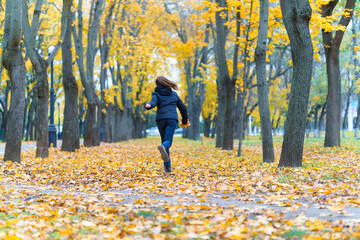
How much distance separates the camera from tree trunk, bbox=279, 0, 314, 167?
31.8ft

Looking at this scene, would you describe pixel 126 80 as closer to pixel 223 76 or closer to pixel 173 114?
pixel 223 76

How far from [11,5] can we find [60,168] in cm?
438

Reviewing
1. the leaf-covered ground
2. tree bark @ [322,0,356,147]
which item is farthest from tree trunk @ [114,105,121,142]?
the leaf-covered ground

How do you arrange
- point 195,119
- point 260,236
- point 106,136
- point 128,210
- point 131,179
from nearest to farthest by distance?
point 260,236 < point 128,210 < point 131,179 < point 106,136 < point 195,119

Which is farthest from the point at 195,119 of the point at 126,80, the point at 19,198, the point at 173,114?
the point at 19,198

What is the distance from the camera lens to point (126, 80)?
103 ft

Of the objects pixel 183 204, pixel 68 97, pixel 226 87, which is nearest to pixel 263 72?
pixel 226 87

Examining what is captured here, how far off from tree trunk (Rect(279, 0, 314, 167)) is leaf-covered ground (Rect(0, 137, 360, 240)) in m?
0.68

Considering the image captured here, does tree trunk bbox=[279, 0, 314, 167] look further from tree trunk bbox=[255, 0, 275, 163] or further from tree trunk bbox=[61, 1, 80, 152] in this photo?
tree trunk bbox=[61, 1, 80, 152]

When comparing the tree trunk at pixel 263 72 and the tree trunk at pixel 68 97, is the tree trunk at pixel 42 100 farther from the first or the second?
the tree trunk at pixel 263 72

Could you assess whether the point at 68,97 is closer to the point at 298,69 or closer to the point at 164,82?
the point at 164,82

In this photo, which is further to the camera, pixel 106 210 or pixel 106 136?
pixel 106 136

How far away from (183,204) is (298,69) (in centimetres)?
527

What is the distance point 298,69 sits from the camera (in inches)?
392
